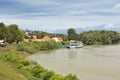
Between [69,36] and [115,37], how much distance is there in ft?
71.8

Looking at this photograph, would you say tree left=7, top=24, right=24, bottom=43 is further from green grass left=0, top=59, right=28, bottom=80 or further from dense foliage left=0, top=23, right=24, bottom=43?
green grass left=0, top=59, right=28, bottom=80

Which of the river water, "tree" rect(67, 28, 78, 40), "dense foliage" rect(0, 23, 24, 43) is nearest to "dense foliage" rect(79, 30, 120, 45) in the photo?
"tree" rect(67, 28, 78, 40)

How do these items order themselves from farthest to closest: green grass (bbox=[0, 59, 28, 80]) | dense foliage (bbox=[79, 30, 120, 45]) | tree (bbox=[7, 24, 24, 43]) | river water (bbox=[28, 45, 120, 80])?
dense foliage (bbox=[79, 30, 120, 45]), tree (bbox=[7, 24, 24, 43]), river water (bbox=[28, 45, 120, 80]), green grass (bbox=[0, 59, 28, 80])

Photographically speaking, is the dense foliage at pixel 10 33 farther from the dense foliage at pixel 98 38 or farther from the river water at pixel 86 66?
the dense foliage at pixel 98 38

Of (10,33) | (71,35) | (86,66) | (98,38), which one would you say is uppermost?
(10,33)

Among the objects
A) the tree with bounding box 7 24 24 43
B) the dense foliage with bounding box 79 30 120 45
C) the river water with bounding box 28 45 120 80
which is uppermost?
the tree with bounding box 7 24 24 43

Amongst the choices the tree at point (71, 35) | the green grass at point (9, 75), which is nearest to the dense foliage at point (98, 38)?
the tree at point (71, 35)

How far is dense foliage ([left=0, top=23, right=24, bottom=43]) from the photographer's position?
65375 mm

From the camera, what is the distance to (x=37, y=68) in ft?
75.8

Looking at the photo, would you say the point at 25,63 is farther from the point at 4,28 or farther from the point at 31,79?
the point at 4,28

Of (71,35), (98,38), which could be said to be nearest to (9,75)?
(98,38)

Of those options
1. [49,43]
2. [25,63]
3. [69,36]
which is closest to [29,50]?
[49,43]

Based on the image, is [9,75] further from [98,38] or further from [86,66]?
[98,38]

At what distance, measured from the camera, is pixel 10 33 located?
67.8m
